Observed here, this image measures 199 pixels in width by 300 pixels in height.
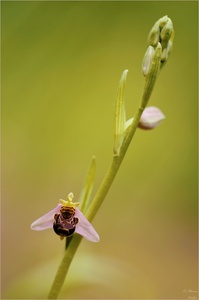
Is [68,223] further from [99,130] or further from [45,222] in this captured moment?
[99,130]

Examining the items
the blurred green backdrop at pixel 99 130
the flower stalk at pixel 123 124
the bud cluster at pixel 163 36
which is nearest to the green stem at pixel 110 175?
the flower stalk at pixel 123 124

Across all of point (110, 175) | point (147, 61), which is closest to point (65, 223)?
point (110, 175)

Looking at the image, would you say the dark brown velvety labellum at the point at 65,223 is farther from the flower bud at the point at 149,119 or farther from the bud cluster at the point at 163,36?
→ the bud cluster at the point at 163,36

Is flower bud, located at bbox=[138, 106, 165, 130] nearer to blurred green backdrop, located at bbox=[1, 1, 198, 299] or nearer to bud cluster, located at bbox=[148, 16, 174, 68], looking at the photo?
bud cluster, located at bbox=[148, 16, 174, 68]

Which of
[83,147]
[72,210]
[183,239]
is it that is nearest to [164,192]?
[183,239]

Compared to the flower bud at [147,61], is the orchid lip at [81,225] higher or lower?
lower
